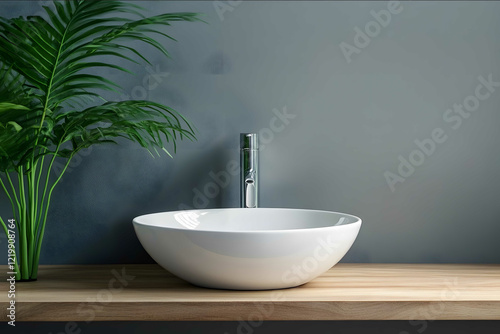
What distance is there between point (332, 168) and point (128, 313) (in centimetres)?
71

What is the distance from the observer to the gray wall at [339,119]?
1.43 metres

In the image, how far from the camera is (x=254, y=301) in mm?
966

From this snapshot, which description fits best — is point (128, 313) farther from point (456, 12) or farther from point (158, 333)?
point (456, 12)
